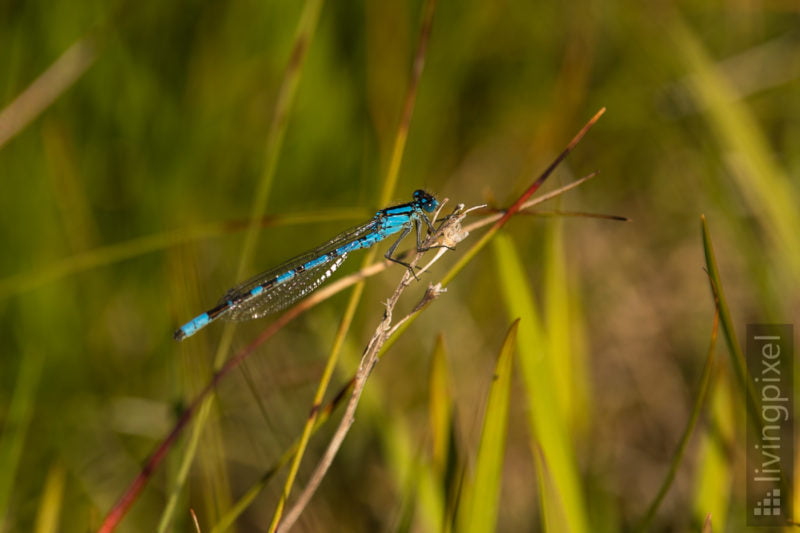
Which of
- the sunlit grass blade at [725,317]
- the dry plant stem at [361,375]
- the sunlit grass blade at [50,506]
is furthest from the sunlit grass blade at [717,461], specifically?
the sunlit grass blade at [50,506]

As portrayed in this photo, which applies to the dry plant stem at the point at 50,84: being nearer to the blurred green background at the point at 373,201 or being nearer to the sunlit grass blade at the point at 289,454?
the blurred green background at the point at 373,201

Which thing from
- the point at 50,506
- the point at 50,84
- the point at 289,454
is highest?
the point at 50,84

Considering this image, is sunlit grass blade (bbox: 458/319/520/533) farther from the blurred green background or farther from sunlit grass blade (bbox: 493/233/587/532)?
the blurred green background

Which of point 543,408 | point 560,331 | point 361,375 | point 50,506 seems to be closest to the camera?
point 361,375

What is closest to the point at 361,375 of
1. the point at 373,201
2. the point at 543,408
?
the point at 543,408

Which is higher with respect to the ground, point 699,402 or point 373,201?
point 373,201

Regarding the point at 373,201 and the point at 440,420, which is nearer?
the point at 440,420

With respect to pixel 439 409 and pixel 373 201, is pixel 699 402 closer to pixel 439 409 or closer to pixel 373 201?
pixel 439 409
